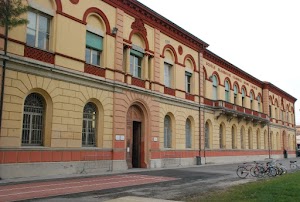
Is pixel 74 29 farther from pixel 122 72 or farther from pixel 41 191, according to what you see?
pixel 41 191

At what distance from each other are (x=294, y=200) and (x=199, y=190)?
3.91m

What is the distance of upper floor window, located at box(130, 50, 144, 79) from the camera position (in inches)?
963

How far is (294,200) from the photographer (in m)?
10.0

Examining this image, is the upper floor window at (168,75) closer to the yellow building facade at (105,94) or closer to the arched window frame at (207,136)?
the yellow building facade at (105,94)

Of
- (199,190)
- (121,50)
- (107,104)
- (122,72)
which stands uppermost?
(121,50)

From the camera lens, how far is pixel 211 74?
3559 centimetres

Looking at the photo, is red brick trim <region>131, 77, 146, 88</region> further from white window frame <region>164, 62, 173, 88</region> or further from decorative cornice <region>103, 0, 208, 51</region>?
decorative cornice <region>103, 0, 208, 51</region>

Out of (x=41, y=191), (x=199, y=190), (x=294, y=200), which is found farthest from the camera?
(x=199, y=190)

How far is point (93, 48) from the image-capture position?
21.2 metres

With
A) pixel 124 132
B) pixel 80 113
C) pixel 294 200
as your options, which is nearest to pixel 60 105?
pixel 80 113

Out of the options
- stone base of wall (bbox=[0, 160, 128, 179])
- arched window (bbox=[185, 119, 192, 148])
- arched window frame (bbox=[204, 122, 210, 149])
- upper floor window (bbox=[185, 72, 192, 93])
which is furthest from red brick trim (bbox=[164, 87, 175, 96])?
stone base of wall (bbox=[0, 160, 128, 179])

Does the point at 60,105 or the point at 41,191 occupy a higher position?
the point at 60,105

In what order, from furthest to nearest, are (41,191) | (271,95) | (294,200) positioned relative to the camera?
(271,95)
(41,191)
(294,200)

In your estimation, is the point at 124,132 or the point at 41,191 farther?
the point at 124,132
